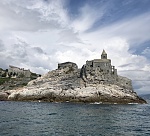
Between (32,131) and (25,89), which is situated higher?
(25,89)

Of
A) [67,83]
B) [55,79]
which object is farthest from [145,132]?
[55,79]

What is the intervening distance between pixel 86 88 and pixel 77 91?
3.53 metres

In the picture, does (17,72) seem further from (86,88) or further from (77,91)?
(86,88)

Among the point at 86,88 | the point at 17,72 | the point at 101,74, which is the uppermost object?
the point at 17,72

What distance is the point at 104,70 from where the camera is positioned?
98500 mm

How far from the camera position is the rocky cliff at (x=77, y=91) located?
289ft

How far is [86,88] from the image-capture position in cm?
8962

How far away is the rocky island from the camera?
290 ft

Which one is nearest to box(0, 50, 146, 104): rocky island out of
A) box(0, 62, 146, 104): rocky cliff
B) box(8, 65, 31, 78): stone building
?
box(0, 62, 146, 104): rocky cliff

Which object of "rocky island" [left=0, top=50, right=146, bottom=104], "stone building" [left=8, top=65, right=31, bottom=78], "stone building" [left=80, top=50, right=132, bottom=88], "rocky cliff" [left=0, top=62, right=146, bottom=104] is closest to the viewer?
"rocky cliff" [left=0, top=62, right=146, bottom=104]

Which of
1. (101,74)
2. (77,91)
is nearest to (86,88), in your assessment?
(77,91)

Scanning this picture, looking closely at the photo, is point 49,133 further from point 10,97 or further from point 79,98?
point 10,97

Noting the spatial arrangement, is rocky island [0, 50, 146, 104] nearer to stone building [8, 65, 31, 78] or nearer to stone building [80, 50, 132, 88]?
stone building [80, 50, 132, 88]

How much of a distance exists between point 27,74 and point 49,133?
145 m
